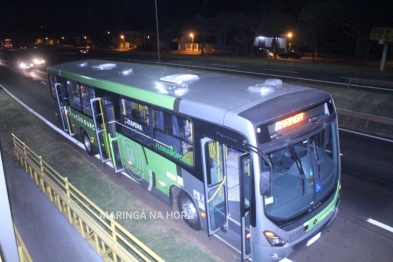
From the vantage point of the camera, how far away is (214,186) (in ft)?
19.3

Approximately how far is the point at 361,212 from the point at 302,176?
11.1 ft

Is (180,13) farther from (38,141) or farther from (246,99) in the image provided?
(246,99)

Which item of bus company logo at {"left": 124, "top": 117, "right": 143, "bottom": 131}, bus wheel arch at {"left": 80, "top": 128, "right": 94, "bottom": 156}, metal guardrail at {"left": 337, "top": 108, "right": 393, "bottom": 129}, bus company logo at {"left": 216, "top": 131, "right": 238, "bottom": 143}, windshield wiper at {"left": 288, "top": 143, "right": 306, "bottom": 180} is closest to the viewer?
windshield wiper at {"left": 288, "top": 143, "right": 306, "bottom": 180}

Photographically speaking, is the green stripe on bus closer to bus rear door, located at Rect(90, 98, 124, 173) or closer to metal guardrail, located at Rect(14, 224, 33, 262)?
bus rear door, located at Rect(90, 98, 124, 173)

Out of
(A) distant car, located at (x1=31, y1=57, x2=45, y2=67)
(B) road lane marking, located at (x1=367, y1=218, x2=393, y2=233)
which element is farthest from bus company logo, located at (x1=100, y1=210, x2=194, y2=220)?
(A) distant car, located at (x1=31, y1=57, x2=45, y2=67)

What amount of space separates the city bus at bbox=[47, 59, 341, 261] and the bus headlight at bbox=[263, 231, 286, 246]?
0.05 feet

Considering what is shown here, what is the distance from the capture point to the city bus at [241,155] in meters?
5.05

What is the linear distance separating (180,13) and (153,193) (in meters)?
92.4

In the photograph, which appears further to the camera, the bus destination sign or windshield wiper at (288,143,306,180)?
the bus destination sign

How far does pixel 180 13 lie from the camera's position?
305ft

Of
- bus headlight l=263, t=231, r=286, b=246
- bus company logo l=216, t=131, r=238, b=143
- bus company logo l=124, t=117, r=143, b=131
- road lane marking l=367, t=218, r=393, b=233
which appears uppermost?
bus company logo l=216, t=131, r=238, b=143

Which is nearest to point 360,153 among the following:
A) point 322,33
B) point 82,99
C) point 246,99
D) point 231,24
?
point 246,99

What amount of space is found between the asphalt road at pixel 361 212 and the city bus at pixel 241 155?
2.38 ft

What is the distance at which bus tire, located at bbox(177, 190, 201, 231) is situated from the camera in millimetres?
6812
